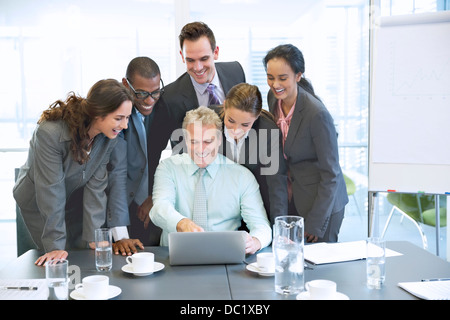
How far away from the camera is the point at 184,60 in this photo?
2.83 metres

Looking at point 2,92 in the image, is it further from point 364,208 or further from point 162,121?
point 364,208

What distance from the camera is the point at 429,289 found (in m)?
1.58

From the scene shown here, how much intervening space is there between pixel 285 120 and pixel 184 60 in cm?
68

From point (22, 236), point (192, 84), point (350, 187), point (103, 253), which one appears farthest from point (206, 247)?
point (350, 187)

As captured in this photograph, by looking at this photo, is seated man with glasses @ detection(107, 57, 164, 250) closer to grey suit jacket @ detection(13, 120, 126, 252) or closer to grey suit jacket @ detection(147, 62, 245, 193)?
grey suit jacket @ detection(147, 62, 245, 193)

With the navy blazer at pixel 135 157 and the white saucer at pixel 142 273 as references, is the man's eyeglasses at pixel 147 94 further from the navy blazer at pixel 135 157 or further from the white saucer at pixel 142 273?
the white saucer at pixel 142 273

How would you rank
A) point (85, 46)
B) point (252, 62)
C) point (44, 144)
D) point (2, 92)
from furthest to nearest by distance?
point (2, 92)
point (85, 46)
point (252, 62)
point (44, 144)

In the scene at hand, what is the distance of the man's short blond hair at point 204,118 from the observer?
8.13 feet

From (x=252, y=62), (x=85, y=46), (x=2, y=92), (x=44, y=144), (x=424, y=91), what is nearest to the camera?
(x=44, y=144)

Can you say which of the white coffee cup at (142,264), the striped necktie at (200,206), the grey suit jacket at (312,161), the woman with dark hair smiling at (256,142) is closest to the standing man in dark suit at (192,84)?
the woman with dark hair smiling at (256,142)

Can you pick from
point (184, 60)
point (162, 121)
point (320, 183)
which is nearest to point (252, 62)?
point (184, 60)

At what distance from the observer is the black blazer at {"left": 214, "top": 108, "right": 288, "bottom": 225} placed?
2664 mm

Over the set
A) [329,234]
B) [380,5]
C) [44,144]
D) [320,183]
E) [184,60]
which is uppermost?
[380,5]

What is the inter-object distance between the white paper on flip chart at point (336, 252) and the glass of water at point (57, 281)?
93 cm
